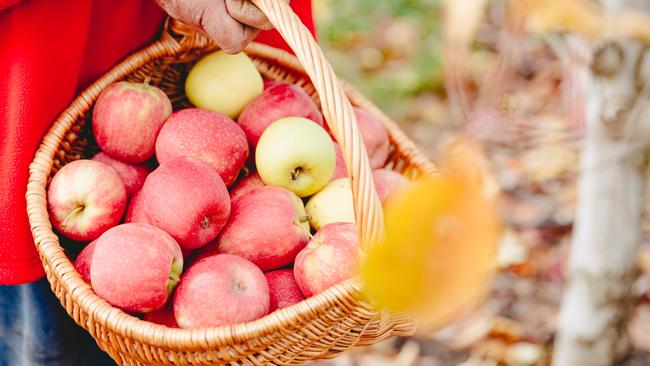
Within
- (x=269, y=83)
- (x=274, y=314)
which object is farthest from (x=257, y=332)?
(x=269, y=83)

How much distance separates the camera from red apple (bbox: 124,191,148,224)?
117 cm

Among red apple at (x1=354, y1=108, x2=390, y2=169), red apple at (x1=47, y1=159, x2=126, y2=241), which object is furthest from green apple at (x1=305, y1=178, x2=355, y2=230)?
red apple at (x1=47, y1=159, x2=126, y2=241)

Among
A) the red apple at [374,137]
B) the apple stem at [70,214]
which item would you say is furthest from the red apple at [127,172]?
the red apple at [374,137]

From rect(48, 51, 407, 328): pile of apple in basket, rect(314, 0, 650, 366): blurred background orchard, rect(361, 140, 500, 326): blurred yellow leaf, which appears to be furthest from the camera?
rect(314, 0, 650, 366): blurred background orchard

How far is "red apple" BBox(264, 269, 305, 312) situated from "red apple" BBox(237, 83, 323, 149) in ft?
1.02

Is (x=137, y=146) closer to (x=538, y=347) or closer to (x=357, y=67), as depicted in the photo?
(x=538, y=347)

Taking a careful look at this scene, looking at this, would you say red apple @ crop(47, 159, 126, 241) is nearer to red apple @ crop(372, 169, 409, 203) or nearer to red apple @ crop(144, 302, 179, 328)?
red apple @ crop(144, 302, 179, 328)

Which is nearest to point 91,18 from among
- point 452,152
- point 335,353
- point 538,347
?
point 335,353

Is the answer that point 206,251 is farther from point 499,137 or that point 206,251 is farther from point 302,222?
point 499,137

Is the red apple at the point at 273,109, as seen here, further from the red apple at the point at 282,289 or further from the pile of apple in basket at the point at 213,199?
the red apple at the point at 282,289

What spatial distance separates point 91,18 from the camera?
1207 mm

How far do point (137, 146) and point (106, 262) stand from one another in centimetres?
30

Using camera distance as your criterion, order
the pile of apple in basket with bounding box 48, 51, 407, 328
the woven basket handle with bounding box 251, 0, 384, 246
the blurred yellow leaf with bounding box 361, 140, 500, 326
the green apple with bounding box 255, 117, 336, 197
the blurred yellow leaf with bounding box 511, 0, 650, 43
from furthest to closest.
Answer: the green apple with bounding box 255, 117, 336, 197 → the pile of apple in basket with bounding box 48, 51, 407, 328 → the woven basket handle with bounding box 251, 0, 384, 246 → the blurred yellow leaf with bounding box 511, 0, 650, 43 → the blurred yellow leaf with bounding box 361, 140, 500, 326

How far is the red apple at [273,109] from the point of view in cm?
133
